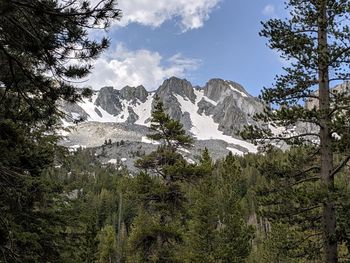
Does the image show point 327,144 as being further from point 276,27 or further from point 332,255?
point 276,27

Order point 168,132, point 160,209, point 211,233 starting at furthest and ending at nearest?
1. point 211,233
2. point 168,132
3. point 160,209

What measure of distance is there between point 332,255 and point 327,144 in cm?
266

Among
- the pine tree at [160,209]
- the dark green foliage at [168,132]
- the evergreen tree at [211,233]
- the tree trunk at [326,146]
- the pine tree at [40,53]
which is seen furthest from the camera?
the evergreen tree at [211,233]

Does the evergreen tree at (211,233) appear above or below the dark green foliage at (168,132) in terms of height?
below

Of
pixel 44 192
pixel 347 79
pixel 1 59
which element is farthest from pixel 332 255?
pixel 1 59

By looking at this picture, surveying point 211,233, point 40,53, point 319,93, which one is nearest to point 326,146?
point 319,93

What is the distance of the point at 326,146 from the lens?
381 inches

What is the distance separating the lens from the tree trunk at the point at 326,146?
917 centimetres

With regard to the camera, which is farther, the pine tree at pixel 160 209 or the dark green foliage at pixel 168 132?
the dark green foliage at pixel 168 132

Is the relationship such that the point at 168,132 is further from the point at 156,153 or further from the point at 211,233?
the point at 211,233

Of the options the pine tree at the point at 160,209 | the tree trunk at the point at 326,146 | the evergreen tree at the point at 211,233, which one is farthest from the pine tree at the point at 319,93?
the evergreen tree at the point at 211,233

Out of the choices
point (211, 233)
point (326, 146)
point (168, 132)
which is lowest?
point (211, 233)

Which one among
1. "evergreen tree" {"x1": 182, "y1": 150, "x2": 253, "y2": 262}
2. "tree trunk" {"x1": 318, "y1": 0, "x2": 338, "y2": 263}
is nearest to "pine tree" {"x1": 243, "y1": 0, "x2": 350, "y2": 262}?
"tree trunk" {"x1": 318, "y1": 0, "x2": 338, "y2": 263}

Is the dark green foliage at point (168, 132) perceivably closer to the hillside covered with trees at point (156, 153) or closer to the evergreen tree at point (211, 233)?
the hillside covered with trees at point (156, 153)
